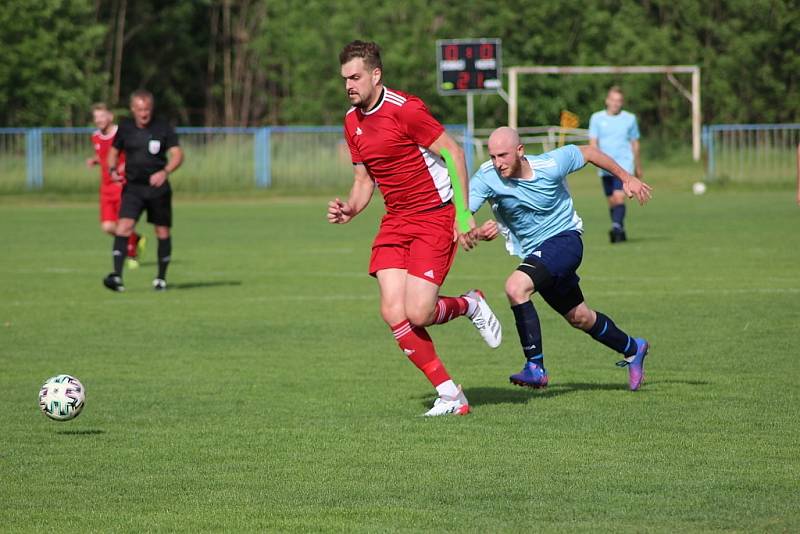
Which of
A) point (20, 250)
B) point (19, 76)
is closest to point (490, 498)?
point (20, 250)

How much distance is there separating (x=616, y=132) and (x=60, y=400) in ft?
47.1

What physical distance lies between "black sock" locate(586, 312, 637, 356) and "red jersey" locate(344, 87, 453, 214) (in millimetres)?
1430

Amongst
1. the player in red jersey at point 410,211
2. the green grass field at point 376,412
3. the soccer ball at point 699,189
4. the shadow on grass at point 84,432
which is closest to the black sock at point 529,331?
the green grass field at point 376,412

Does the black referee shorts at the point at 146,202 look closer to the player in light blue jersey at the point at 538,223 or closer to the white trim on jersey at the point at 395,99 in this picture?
the player in light blue jersey at the point at 538,223

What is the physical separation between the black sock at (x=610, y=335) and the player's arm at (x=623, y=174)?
0.95 meters

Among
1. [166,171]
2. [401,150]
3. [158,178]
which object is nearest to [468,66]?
[166,171]

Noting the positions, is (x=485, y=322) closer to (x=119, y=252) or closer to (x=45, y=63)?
(x=119, y=252)

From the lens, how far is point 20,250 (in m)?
22.2

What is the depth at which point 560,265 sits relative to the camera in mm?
8695

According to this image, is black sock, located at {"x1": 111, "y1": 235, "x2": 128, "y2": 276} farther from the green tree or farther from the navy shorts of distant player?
the green tree

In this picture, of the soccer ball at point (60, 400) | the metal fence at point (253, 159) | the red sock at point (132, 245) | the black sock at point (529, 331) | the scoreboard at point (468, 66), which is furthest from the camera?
the scoreboard at point (468, 66)

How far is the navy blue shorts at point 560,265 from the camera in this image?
8.70 metres

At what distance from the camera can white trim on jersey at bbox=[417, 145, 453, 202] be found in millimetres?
8281

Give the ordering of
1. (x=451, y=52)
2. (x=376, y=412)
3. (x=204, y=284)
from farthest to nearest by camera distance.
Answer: (x=451, y=52), (x=204, y=284), (x=376, y=412)
